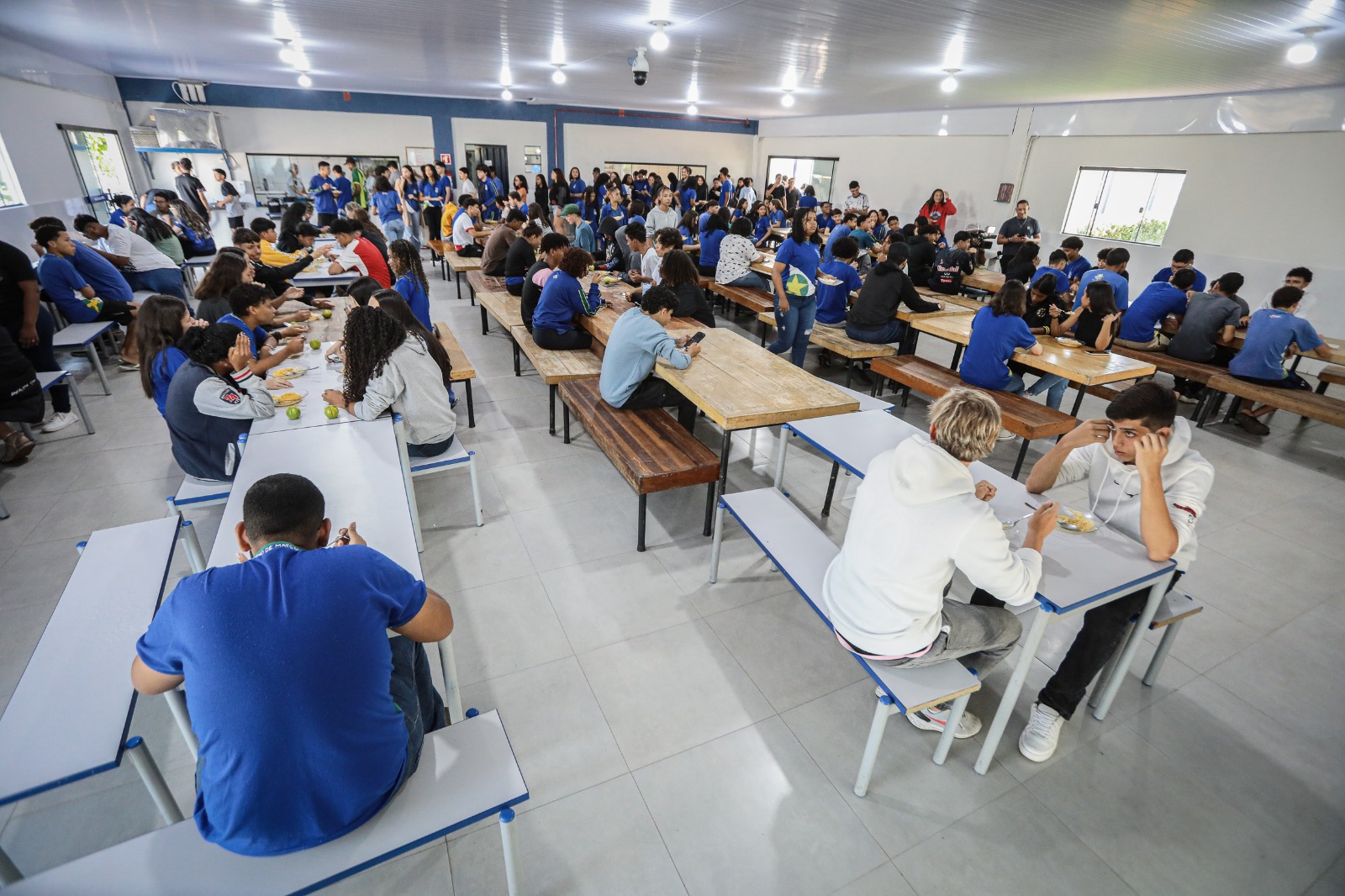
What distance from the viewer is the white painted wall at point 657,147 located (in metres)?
16.1

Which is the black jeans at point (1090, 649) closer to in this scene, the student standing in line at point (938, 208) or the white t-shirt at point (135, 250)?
the white t-shirt at point (135, 250)

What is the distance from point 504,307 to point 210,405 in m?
3.24

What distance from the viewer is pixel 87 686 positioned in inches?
59.4

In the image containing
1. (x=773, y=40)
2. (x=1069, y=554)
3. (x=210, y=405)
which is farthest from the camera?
(x=773, y=40)

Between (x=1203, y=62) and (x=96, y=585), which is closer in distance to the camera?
(x=96, y=585)

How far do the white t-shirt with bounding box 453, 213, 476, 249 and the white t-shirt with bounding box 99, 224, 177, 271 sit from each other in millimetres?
3046

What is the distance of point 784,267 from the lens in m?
5.30

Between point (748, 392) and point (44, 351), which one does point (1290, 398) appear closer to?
point (748, 392)

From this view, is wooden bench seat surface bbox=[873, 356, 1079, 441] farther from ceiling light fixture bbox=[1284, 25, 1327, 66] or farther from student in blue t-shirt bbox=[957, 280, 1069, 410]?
ceiling light fixture bbox=[1284, 25, 1327, 66]

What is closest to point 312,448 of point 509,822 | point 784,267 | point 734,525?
point 509,822

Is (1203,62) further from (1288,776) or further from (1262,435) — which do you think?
(1288,776)

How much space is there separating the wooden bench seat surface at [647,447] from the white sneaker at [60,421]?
3.68 m

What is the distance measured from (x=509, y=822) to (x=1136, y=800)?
2123mm

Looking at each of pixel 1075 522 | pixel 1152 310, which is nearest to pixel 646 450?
pixel 1075 522
